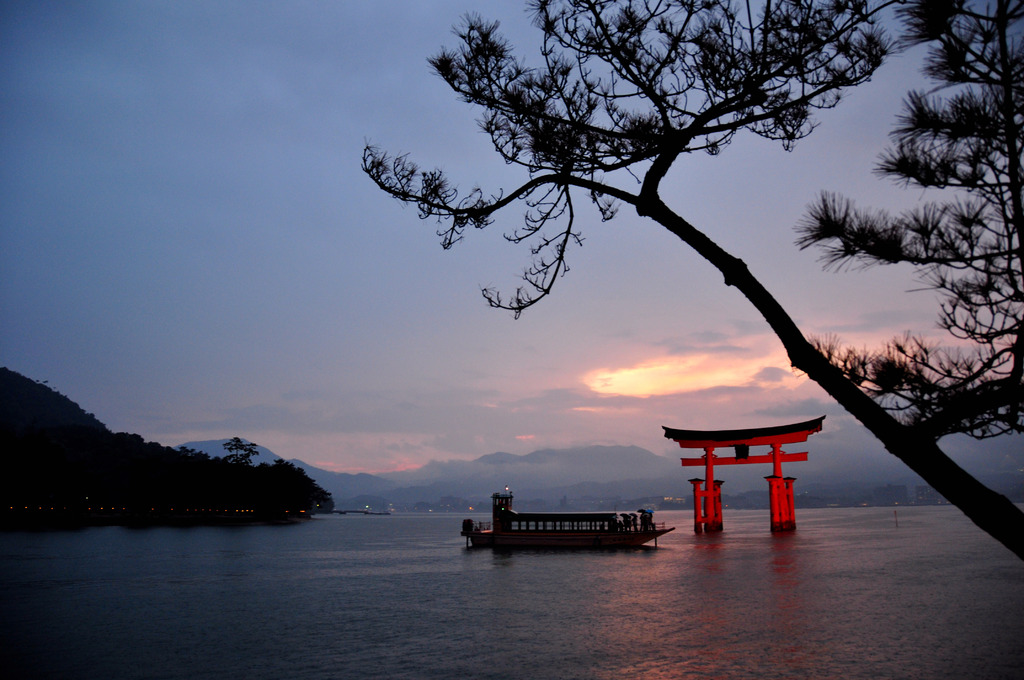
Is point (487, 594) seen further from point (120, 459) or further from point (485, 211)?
point (120, 459)

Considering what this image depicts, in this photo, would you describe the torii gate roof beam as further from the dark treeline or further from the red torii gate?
the dark treeline

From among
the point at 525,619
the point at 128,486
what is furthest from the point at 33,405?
the point at 525,619

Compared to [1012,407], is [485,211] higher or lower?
higher

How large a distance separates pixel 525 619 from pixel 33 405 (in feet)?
626

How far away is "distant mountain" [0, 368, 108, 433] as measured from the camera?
159 metres

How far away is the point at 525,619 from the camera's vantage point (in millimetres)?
20297

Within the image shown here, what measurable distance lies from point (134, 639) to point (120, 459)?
374 feet

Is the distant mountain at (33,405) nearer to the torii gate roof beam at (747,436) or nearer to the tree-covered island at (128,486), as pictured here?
the tree-covered island at (128,486)

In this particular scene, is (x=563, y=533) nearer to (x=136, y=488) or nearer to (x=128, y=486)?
(x=136, y=488)

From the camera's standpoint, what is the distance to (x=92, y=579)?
32.7 meters

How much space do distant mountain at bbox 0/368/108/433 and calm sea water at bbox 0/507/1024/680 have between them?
147025 millimetres

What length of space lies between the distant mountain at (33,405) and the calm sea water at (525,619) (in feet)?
482

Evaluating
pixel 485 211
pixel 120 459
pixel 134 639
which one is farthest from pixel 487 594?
pixel 120 459

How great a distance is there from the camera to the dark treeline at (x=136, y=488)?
268 feet
